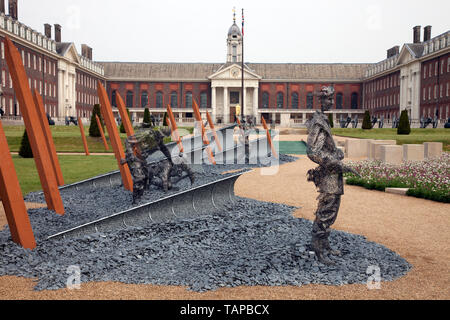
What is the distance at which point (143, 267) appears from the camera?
15.7ft

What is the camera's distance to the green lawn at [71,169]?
35.5 feet

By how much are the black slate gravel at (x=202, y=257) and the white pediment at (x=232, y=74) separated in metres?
57.3

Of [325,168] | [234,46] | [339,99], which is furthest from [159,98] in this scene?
[325,168]

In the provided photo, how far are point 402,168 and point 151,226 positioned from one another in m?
8.92

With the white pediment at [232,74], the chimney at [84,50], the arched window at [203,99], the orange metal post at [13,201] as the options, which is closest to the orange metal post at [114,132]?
the orange metal post at [13,201]

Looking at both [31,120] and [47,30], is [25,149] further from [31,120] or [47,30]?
[47,30]

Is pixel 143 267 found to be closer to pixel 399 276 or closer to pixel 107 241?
pixel 107 241

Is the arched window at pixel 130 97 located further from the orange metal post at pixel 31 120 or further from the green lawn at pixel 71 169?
the orange metal post at pixel 31 120

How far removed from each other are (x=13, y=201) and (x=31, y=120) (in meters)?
1.77

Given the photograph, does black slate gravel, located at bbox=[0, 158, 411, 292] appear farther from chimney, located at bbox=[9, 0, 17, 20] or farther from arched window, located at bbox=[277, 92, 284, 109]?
arched window, located at bbox=[277, 92, 284, 109]

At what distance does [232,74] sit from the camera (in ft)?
206

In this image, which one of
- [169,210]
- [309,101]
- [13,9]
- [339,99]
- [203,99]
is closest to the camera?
[169,210]

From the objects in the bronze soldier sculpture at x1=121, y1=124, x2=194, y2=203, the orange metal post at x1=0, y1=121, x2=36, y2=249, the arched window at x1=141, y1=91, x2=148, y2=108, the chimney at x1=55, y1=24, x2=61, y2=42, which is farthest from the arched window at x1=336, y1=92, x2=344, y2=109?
the orange metal post at x1=0, y1=121, x2=36, y2=249
